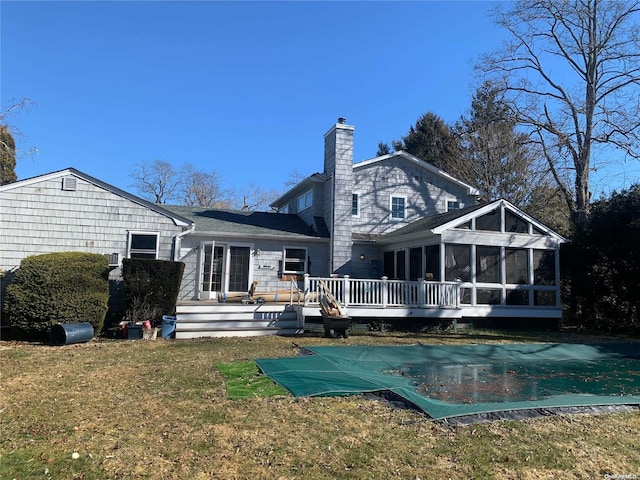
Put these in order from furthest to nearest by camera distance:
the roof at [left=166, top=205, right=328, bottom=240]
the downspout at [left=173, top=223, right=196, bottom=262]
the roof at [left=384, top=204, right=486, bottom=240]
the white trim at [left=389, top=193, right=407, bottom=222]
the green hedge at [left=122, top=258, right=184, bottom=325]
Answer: the white trim at [left=389, top=193, right=407, bottom=222], the roof at [left=166, top=205, right=328, bottom=240], the roof at [left=384, top=204, right=486, bottom=240], the downspout at [left=173, top=223, right=196, bottom=262], the green hedge at [left=122, top=258, right=184, bottom=325]

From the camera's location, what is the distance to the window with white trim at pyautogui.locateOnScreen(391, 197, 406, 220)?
17.7 metres

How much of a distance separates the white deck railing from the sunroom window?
2.23 meters

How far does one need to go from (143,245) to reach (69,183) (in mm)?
2756

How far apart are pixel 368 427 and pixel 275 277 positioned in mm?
11025

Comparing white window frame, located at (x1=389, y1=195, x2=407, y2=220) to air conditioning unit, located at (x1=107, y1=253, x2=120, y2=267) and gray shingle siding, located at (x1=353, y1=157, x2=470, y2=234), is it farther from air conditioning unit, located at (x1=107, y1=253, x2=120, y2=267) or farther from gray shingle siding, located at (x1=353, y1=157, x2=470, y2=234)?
air conditioning unit, located at (x1=107, y1=253, x2=120, y2=267)

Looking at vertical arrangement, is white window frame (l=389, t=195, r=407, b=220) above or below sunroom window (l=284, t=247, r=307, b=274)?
above

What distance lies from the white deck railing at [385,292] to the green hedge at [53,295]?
565 cm

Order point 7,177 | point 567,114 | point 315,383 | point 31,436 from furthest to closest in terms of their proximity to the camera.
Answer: point 7,177 < point 567,114 < point 315,383 < point 31,436

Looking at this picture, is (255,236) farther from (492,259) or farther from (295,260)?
(492,259)

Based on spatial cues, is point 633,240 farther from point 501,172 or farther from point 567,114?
point 501,172

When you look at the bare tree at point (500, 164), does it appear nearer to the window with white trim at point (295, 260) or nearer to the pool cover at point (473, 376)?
the window with white trim at point (295, 260)

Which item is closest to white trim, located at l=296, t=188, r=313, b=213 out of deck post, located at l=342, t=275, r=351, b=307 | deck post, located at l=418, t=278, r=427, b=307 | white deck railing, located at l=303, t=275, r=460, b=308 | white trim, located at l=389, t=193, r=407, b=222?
white trim, located at l=389, t=193, r=407, b=222

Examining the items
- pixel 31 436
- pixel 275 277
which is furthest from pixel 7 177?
pixel 31 436

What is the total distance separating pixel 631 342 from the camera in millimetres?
11844
